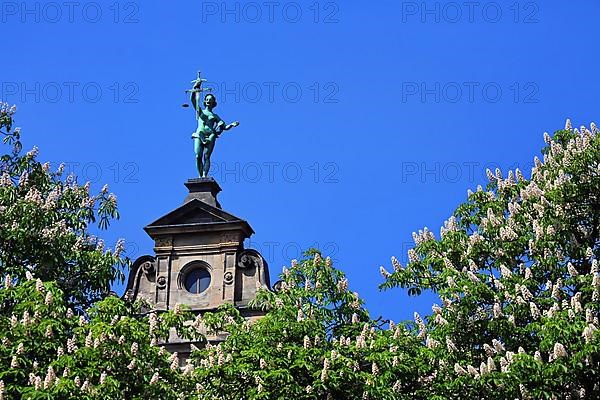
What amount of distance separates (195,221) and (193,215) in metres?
0.22

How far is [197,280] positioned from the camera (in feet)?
120

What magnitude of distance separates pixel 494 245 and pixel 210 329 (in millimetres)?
6853

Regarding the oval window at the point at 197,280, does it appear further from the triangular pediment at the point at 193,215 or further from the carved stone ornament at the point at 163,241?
the triangular pediment at the point at 193,215

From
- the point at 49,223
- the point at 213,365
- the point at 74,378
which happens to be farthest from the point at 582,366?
the point at 49,223

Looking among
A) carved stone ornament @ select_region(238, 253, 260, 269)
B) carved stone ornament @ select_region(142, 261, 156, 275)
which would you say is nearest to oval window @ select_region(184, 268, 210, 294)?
carved stone ornament @ select_region(142, 261, 156, 275)

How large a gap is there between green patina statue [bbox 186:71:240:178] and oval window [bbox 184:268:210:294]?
11.9 ft

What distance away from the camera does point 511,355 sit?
76.9ft

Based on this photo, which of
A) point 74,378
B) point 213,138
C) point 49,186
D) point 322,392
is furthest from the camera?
point 213,138

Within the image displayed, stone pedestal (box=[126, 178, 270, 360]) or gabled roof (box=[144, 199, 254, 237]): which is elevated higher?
gabled roof (box=[144, 199, 254, 237])

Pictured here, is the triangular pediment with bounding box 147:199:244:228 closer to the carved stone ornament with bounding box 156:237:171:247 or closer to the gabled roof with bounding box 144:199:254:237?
the gabled roof with bounding box 144:199:254:237

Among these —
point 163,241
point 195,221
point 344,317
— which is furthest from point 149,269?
point 344,317

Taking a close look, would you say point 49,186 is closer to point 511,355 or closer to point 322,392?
point 322,392

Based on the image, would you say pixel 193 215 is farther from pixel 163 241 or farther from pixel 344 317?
pixel 344 317

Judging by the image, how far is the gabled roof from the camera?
120ft
